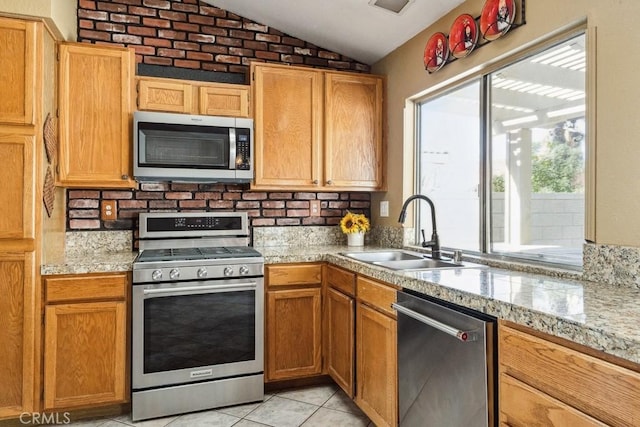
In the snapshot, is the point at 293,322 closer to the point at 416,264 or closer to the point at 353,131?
the point at 416,264

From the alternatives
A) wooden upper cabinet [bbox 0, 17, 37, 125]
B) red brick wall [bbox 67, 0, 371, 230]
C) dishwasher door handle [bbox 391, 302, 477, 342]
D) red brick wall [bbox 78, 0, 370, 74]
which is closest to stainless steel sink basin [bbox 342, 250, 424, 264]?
red brick wall [bbox 67, 0, 371, 230]

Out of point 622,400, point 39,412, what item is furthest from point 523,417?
point 39,412

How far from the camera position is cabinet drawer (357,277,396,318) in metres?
1.97

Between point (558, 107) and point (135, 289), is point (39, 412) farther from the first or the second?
point (558, 107)

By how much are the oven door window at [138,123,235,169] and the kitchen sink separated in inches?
41.1

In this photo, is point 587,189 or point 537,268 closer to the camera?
point 587,189

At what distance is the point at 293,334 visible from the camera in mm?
2686

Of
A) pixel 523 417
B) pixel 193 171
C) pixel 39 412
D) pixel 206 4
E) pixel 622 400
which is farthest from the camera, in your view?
pixel 206 4

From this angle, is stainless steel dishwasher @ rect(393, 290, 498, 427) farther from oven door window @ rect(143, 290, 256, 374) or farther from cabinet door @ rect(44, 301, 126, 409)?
cabinet door @ rect(44, 301, 126, 409)

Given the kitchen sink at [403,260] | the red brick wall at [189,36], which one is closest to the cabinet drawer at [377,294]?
the kitchen sink at [403,260]

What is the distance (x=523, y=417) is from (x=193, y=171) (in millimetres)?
2194

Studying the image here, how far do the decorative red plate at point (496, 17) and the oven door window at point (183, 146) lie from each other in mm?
1612

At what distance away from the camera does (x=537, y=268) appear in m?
1.86

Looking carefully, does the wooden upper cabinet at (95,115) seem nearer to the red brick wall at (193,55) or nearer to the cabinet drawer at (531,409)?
the red brick wall at (193,55)
